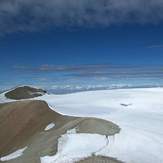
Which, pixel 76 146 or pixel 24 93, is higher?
pixel 24 93

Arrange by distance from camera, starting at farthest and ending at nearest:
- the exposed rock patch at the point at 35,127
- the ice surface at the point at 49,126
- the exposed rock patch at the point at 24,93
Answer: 1. the exposed rock patch at the point at 24,93
2. the ice surface at the point at 49,126
3. the exposed rock patch at the point at 35,127

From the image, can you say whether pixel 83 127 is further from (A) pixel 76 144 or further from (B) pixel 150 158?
(B) pixel 150 158

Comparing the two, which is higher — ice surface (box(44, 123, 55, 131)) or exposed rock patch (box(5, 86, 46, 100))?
exposed rock patch (box(5, 86, 46, 100))

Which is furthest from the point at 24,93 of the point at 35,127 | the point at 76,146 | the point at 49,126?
the point at 76,146

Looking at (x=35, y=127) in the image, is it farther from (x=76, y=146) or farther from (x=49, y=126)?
(x=76, y=146)

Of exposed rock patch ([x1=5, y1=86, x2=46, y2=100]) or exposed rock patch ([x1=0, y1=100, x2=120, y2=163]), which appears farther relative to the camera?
exposed rock patch ([x1=5, y1=86, x2=46, y2=100])

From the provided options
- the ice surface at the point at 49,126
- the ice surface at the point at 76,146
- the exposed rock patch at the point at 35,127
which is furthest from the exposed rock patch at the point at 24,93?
the ice surface at the point at 76,146

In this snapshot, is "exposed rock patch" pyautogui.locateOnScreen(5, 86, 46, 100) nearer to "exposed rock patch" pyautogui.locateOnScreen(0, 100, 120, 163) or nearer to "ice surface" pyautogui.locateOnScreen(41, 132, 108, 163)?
"exposed rock patch" pyautogui.locateOnScreen(0, 100, 120, 163)

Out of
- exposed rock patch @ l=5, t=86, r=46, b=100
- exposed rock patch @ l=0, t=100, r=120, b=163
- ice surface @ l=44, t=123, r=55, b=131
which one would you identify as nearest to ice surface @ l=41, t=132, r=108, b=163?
exposed rock patch @ l=0, t=100, r=120, b=163

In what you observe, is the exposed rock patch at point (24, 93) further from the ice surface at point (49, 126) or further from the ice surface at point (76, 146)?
the ice surface at point (76, 146)

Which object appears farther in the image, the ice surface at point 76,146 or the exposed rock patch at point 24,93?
the exposed rock patch at point 24,93

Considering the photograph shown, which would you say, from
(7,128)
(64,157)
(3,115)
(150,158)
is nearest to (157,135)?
(150,158)
